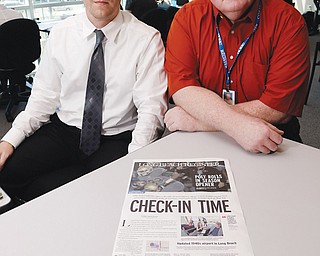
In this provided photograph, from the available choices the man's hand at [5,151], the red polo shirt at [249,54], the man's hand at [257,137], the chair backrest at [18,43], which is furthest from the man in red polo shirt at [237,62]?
the chair backrest at [18,43]

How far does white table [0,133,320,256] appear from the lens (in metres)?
0.78

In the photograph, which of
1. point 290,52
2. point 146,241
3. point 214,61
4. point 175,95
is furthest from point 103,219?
point 290,52

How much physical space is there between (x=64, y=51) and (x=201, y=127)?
2.52 feet

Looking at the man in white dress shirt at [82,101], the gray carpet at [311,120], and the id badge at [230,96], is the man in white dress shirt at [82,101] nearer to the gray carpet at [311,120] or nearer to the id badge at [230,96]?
the id badge at [230,96]

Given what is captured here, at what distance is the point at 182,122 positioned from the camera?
131 centimetres

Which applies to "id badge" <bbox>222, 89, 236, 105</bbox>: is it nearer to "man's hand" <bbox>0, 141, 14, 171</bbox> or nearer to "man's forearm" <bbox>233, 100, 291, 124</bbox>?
"man's forearm" <bbox>233, 100, 291, 124</bbox>

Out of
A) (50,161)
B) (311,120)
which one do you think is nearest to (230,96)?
(50,161)

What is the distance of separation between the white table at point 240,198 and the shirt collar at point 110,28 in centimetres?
65

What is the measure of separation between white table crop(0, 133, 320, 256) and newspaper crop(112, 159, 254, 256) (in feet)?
0.09

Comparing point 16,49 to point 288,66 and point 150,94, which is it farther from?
point 288,66

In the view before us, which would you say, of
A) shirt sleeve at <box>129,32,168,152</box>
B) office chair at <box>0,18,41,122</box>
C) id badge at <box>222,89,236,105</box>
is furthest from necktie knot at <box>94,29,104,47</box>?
office chair at <box>0,18,41,122</box>

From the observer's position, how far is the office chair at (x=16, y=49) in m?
3.22

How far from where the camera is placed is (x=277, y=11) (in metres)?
1.37

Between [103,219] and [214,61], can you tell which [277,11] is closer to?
[214,61]
